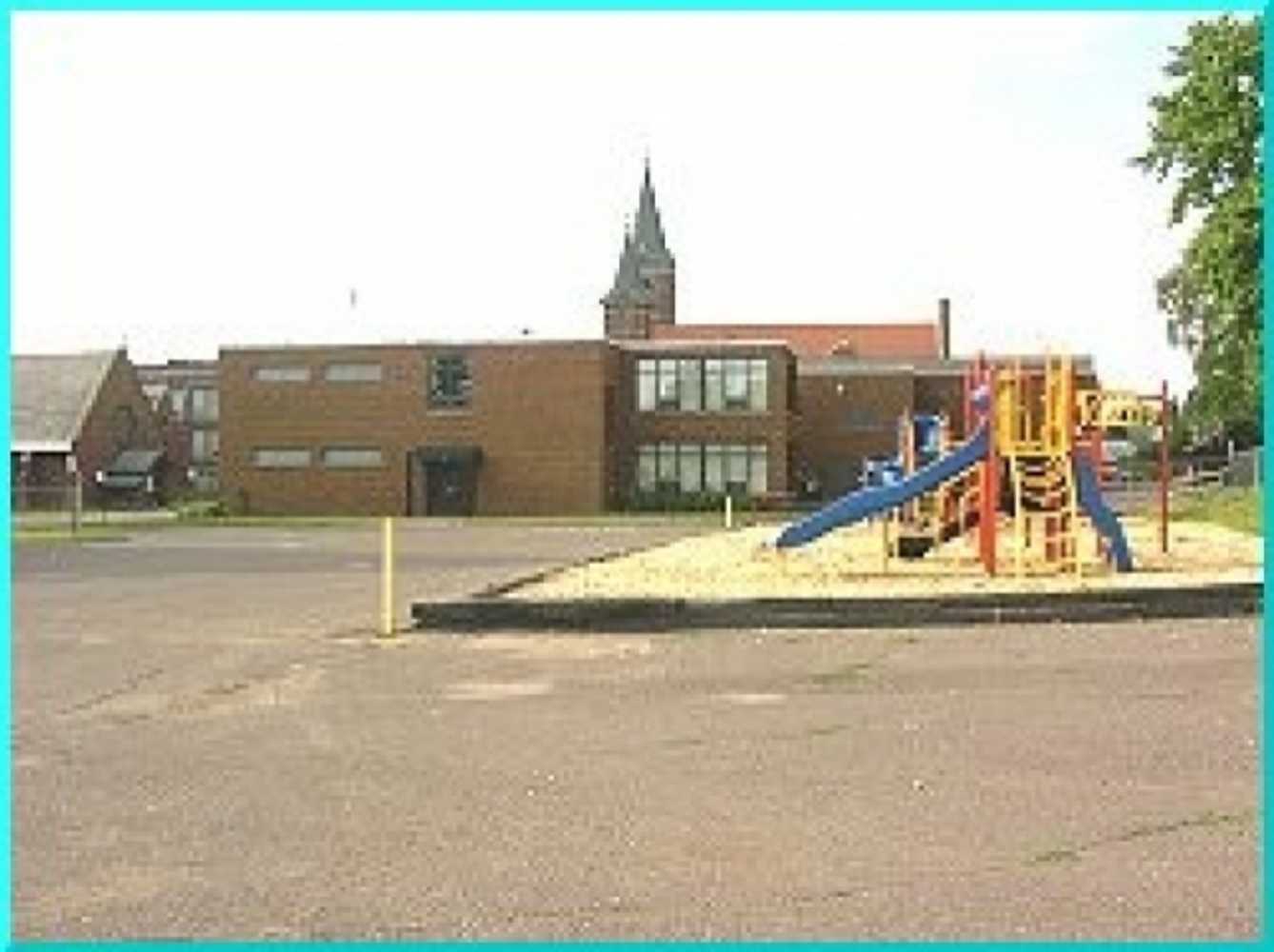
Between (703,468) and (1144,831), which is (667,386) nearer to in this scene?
(703,468)

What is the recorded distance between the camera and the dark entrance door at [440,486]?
70.3 m

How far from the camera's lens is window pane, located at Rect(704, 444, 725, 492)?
240ft

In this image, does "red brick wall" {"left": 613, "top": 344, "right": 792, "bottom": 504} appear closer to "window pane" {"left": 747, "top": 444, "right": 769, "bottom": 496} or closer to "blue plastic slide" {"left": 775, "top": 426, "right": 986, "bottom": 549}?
"window pane" {"left": 747, "top": 444, "right": 769, "bottom": 496}

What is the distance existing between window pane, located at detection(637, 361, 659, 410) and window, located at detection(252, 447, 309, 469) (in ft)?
45.2

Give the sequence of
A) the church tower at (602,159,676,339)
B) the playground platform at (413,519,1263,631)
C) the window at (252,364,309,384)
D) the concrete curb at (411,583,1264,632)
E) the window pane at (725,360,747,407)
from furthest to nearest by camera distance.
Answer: the church tower at (602,159,676,339) → the window pane at (725,360,747,407) → the window at (252,364,309,384) → the playground platform at (413,519,1263,631) → the concrete curb at (411,583,1264,632)

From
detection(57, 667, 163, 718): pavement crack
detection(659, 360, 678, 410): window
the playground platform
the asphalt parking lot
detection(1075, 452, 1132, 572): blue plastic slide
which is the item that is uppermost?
detection(659, 360, 678, 410): window

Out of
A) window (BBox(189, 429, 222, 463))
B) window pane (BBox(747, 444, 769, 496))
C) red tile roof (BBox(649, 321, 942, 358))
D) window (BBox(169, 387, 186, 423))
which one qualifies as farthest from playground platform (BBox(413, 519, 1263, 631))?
window (BBox(169, 387, 186, 423))

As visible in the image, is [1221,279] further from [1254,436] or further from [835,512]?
[1254,436]

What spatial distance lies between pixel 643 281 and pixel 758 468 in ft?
173

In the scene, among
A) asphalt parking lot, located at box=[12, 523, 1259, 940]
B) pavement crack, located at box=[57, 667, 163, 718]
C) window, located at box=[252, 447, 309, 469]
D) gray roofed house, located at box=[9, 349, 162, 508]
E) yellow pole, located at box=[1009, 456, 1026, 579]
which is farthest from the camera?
gray roofed house, located at box=[9, 349, 162, 508]

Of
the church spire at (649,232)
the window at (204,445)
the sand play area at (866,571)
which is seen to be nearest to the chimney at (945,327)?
the church spire at (649,232)

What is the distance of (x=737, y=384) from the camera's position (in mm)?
72938

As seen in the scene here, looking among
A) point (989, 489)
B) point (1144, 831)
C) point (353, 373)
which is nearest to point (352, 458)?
point (353, 373)

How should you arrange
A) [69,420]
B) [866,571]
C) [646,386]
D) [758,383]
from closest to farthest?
[866,571] → [758,383] → [646,386] → [69,420]
